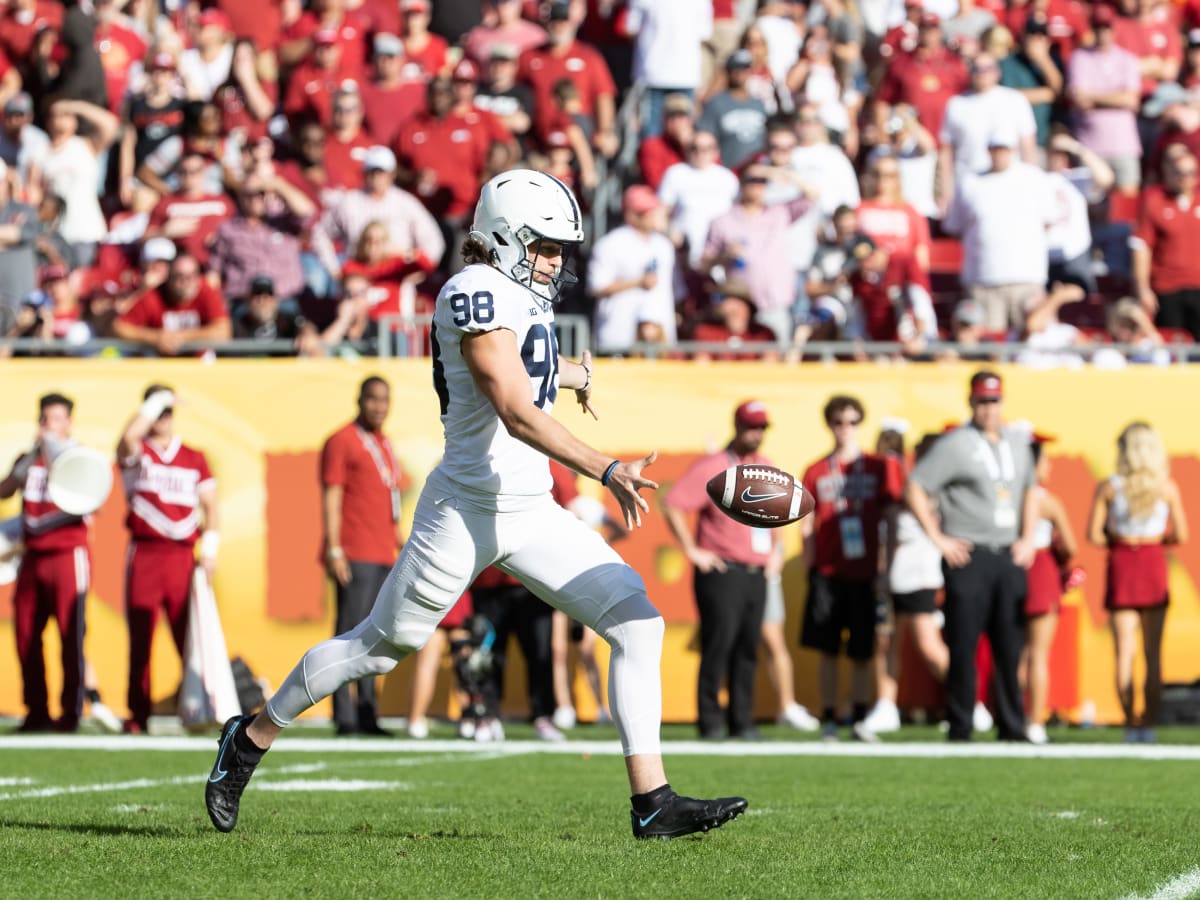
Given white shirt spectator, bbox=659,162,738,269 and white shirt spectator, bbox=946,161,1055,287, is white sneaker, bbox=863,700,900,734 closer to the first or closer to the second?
white shirt spectator, bbox=946,161,1055,287

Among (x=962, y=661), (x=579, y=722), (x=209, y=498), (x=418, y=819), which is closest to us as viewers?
(x=418, y=819)

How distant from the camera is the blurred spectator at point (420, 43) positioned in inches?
649

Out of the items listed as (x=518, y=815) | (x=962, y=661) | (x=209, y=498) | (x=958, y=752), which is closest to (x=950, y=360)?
(x=962, y=661)

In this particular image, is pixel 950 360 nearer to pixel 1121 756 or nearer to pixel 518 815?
pixel 1121 756

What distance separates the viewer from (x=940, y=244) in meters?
15.7

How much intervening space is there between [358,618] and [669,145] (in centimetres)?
547

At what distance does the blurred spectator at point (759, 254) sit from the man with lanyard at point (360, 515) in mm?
3323

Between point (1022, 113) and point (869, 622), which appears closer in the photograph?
point (869, 622)

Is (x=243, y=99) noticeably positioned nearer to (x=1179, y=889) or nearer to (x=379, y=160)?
(x=379, y=160)

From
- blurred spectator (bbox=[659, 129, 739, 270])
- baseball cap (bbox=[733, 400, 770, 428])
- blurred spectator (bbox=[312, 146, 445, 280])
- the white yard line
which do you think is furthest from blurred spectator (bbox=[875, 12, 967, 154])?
the white yard line

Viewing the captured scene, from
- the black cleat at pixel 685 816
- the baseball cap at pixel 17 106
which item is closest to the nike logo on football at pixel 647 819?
the black cleat at pixel 685 816

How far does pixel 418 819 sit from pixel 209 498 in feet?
18.3

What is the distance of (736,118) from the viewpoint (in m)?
15.8

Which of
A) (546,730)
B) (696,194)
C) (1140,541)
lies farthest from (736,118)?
(546,730)
